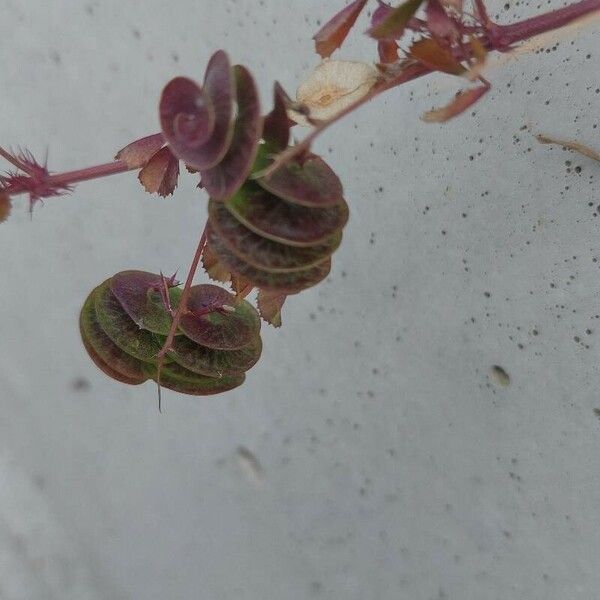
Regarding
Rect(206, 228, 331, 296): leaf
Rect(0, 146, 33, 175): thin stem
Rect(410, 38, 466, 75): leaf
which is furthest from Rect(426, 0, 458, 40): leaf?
Rect(0, 146, 33, 175): thin stem

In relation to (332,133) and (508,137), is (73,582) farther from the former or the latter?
(508,137)

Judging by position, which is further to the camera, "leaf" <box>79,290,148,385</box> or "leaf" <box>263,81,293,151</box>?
"leaf" <box>79,290,148,385</box>

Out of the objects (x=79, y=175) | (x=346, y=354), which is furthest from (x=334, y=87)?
(x=346, y=354)

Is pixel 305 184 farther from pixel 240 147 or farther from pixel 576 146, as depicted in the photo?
pixel 576 146

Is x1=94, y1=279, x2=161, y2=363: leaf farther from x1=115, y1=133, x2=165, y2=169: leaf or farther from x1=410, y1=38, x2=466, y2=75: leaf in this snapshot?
x1=410, y1=38, x2=466, y2=75: leaf

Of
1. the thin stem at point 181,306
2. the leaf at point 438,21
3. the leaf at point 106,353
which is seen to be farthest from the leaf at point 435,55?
the leaf at point 106,353

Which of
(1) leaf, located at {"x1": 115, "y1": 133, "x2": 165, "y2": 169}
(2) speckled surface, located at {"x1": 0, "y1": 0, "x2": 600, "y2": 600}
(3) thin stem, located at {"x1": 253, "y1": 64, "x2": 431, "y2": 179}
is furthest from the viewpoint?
(2) speckled surface, located at {"x1": 0, "y1": 0, "x2": 600, "y2": 600}

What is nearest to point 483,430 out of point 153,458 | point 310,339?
point 310,339
